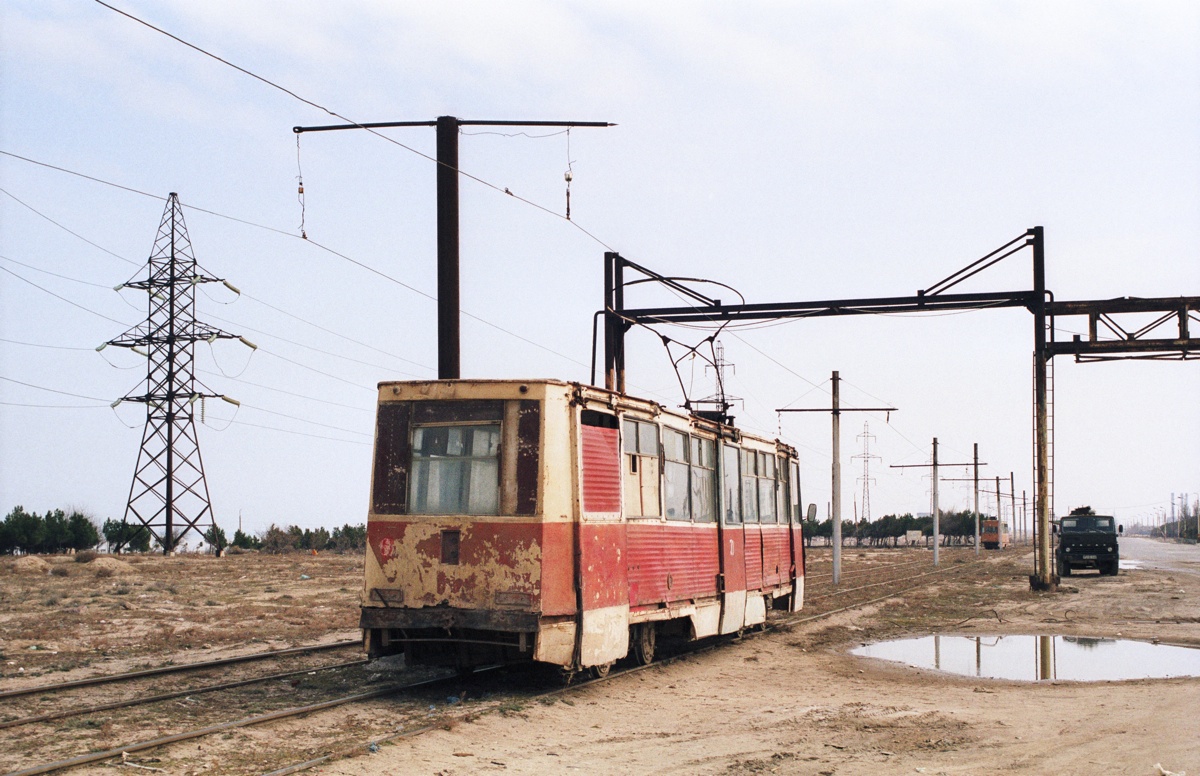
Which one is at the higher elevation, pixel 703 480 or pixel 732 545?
pixel 703 480

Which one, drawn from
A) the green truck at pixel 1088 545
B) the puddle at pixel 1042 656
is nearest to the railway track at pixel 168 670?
the puddle at pixel 1042 656

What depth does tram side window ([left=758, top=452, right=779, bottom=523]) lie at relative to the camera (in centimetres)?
1823

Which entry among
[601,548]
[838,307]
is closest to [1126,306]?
[838,307]

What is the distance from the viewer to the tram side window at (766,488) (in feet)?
59.8

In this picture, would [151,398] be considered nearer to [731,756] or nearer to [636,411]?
[636,411]

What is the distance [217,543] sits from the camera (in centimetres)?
4444

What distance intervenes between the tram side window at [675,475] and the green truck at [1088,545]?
27559 millimetres

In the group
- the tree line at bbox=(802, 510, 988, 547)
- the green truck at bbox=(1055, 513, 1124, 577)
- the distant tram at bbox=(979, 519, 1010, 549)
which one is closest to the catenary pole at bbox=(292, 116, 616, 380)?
the green truck at bbox=(1055, 513, 1124, 577)

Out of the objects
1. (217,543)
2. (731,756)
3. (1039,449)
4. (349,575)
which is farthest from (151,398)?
(731,756)

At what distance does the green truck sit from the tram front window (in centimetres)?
3137

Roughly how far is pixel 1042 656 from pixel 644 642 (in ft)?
19.5

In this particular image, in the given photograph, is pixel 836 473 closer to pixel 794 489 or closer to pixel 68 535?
pixel 794 489

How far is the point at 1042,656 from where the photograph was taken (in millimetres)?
15867

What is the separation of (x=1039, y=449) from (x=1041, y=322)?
119 inches
